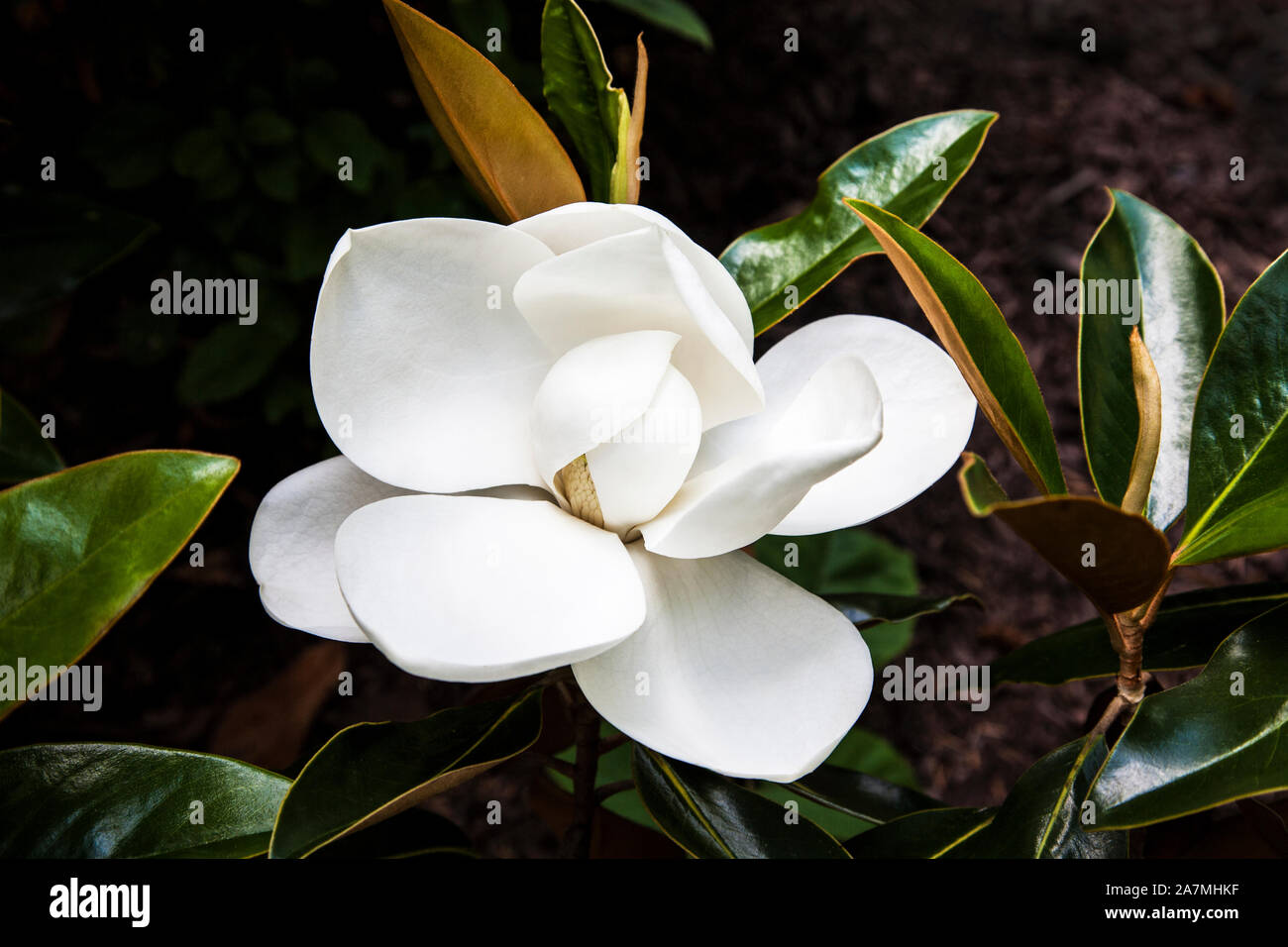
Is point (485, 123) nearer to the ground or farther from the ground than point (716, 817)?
farther from the ground

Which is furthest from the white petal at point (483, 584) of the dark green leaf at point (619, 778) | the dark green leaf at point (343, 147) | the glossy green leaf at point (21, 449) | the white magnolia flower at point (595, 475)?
the dark green leaf at point (343, 147)

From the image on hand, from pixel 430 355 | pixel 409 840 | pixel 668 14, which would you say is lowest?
pixel 409 840

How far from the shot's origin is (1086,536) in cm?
53

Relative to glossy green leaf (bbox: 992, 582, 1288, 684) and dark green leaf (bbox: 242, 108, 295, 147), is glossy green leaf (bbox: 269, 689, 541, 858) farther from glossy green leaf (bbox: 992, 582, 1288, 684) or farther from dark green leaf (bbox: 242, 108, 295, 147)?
dark green leaf (bbox: 242, 108, 295, 147)

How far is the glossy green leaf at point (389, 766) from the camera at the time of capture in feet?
1.90

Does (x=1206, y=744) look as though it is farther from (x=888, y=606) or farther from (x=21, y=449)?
(x=21, y=449)

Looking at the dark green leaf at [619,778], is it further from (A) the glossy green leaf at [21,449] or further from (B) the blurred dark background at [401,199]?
(A) the glossy green leaf at [21,449]

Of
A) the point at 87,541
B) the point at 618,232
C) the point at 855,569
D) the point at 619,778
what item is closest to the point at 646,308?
the point at 618,232

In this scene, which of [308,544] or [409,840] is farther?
[409,840]

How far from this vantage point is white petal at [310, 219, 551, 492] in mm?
582

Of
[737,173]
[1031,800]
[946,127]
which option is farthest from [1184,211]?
[1031,800]

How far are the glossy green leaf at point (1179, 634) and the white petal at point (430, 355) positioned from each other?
1.47ft

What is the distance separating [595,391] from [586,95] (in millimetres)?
276
